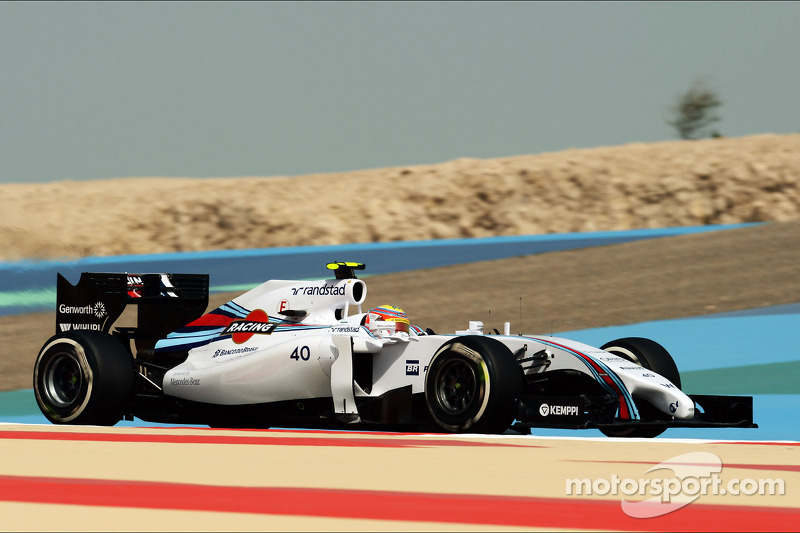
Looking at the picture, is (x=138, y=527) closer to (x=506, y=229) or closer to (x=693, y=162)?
(x=506, y=229)

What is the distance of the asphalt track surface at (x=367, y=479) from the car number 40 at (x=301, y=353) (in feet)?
2.63

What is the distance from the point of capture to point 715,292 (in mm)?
26797

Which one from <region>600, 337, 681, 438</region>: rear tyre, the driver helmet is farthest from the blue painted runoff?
<region>600, 337, 681, 438</region>: rear tyre

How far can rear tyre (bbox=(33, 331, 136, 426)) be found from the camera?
48.4 ft

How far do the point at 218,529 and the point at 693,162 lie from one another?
60611mm

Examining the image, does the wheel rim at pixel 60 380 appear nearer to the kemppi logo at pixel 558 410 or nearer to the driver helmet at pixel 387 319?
the driver helmet at pixel 387 319

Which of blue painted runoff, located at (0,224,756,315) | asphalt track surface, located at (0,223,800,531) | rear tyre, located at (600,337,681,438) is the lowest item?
asphalt track surface, located at (0,223,800,531)

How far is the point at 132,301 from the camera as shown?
16016mm

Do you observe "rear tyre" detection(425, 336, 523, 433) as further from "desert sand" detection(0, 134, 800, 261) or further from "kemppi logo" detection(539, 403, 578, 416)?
"desert sand" detection(0, 134, 800, 261)

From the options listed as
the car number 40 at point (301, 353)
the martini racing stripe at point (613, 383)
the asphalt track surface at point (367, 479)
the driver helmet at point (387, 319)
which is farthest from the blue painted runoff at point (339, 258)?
the martini racing stripe at point (613, 383)

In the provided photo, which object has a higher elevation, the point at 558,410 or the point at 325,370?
the point at 325,370

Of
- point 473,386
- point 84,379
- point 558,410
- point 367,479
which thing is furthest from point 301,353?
point 367,479

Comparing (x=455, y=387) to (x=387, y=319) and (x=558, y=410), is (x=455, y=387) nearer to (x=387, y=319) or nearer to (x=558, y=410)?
(x=558, y=410)

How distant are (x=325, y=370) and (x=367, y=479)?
17.6ft
